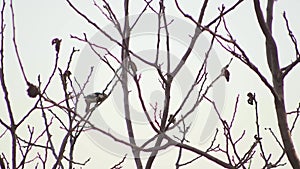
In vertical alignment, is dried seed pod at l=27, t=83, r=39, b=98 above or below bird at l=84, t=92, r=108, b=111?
below

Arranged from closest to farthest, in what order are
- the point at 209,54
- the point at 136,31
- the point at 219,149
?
the point at 209,54
the point at 136,31
the point at 219,149

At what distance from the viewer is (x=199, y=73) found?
1749 millimetres

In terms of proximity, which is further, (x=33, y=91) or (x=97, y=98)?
(x=97, y=98)

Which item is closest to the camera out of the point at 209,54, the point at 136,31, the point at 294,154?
the point at 294,154

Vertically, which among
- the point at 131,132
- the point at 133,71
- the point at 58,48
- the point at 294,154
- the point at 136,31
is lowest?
the point at 294,154

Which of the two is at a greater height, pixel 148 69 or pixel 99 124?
pixel 148 69

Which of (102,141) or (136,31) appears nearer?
(102,141)

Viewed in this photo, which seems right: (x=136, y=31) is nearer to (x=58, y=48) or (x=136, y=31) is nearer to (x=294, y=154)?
(x=58, y=48)

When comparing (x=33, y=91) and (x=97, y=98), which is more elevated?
(x=97, y=98)

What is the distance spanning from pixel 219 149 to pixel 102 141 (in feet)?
2.13

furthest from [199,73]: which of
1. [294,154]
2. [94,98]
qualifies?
[294,154]

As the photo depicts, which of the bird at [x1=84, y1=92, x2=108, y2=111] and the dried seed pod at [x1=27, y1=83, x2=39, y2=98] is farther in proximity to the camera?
the bird at [x1=84, y1=92, x2=108, y2=111]

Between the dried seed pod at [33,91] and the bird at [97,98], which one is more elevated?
the bird at [97,98]

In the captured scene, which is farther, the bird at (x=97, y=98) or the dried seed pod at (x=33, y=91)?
the bird at (x=97, y=98)
